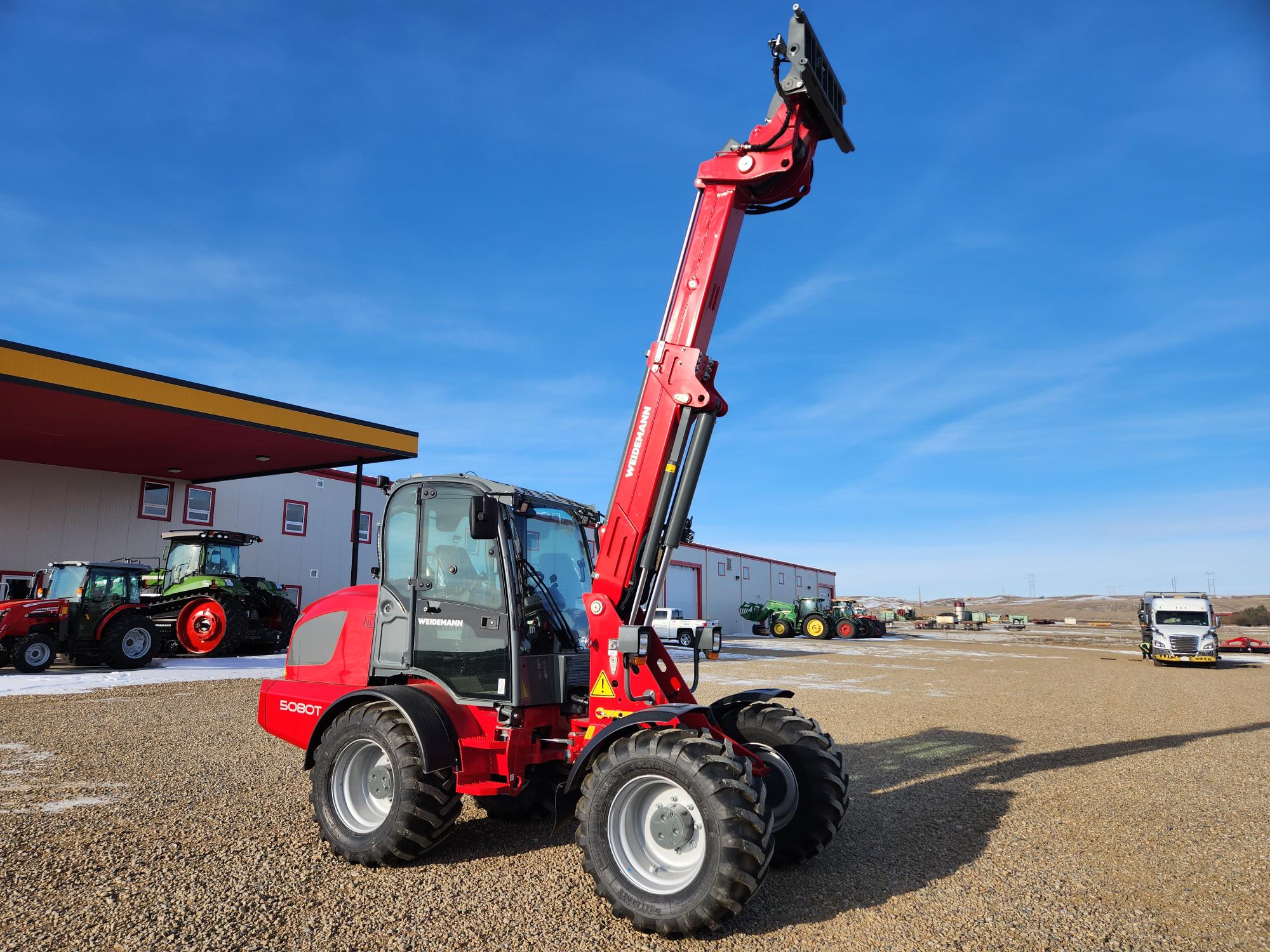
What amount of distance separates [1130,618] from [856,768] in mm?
102450

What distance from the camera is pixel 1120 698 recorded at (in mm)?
15328

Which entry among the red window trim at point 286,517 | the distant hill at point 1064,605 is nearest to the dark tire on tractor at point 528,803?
the red window trim at point 286,517

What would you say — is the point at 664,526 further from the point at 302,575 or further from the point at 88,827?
the point at 302,575

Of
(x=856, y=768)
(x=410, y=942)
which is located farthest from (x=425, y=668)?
(x=856, y=768)

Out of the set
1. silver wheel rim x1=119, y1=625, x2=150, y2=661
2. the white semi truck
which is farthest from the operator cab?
the white semi truck

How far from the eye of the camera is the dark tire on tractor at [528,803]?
5.90m

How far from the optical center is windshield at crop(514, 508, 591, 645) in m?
5.31

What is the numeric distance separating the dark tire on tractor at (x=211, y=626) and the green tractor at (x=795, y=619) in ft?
93.5

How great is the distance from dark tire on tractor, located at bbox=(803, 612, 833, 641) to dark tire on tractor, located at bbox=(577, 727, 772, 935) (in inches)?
1495

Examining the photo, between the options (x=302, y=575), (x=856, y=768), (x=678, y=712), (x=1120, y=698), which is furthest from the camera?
(x=302, y=575)

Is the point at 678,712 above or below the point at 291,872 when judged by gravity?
above

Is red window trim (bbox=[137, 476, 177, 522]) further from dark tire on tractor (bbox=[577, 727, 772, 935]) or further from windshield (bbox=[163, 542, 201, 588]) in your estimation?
dark tire on tractor (bbox=[577, 727, 772, 935])

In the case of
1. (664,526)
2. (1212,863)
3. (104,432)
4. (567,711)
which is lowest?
(1212,863)

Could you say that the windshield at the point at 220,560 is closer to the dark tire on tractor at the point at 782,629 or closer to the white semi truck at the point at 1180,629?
the white semi truck at the point at 1180,629
